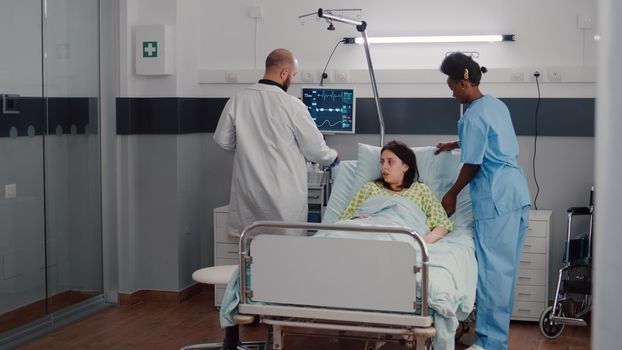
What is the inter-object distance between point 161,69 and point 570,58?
254cm

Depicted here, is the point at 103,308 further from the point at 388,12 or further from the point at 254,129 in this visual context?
the point at 388,12

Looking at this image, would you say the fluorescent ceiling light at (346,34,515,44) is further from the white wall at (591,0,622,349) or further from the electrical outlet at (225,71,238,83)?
the white wall at (591,0,622,349)

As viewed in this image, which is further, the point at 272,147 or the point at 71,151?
the point at 71,151

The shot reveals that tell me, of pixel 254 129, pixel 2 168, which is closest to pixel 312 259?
pixel 254 129

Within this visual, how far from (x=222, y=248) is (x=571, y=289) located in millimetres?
2080

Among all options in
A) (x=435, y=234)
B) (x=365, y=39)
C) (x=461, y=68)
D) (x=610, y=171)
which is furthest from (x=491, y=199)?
(x=610, y=171)

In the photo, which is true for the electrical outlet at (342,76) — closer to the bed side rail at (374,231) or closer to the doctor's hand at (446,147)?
the doctor's hand at (446,147)

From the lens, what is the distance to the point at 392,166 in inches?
171

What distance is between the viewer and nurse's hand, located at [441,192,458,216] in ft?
14.2

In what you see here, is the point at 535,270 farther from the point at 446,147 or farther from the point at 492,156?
the point at 492,156

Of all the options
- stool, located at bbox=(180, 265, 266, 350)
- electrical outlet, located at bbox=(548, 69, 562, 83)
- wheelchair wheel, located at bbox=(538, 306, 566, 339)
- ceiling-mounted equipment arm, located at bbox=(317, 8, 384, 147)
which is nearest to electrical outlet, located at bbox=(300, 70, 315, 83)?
ceiling-mounted equipment arm, located at bbox=(317, 8, 384, 147)

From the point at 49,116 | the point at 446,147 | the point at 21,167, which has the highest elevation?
the point at 49,116

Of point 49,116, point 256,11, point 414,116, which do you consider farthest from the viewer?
point 256,11

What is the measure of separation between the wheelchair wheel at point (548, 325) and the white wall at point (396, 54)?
27.0 inches
